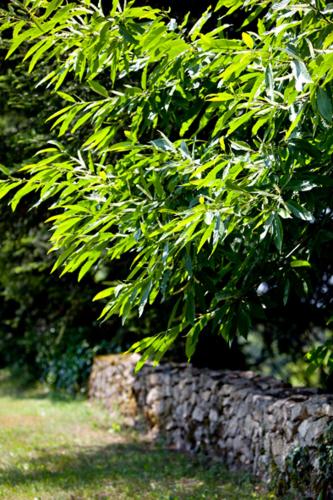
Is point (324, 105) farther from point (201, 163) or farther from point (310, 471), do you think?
point (310, 471)

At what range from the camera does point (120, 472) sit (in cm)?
680

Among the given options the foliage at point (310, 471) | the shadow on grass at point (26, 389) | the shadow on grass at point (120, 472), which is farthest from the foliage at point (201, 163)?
the shadow on grass at point (26, 389)

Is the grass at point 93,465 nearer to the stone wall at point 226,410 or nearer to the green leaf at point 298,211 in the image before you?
the stone wall at point 226,410

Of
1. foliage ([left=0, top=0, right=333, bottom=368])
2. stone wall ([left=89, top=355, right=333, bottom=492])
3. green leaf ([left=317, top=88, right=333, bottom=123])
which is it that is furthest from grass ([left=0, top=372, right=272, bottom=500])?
green leaf ([left=317, top=88, right=333, bottom=123])

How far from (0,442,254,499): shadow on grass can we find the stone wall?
282 millimetres

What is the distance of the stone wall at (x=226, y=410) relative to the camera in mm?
5730

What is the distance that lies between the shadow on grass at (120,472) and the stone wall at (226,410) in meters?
0.28

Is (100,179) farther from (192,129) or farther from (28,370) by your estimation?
(28,370)

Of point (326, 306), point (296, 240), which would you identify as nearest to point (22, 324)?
point (326, 306)

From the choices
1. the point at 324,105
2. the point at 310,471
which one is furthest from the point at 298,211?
the point at 310,471

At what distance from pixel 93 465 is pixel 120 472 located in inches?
18.3

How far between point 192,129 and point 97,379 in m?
5.73

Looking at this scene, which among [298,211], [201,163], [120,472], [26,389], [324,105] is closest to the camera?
[324,105]

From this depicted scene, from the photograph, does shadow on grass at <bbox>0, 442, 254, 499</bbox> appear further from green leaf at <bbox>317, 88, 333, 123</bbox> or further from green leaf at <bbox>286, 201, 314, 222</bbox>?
green leaf at <bbox>317, 88, 333, 123</bbox>
